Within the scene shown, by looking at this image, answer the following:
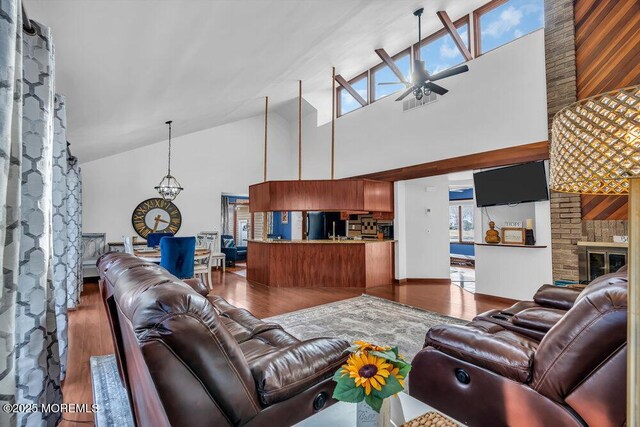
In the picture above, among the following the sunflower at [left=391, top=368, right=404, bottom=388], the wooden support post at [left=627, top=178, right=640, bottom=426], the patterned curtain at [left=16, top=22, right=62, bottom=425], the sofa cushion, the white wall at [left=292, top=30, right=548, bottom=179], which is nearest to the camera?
the wooden support post at [left=627, top=178, right=640, bottom=426]

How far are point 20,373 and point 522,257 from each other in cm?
558

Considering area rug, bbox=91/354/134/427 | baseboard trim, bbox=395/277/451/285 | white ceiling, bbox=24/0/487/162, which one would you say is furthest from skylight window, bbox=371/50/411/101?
area rug, bbox=91/354/134/427

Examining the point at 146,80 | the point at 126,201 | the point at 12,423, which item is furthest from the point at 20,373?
the point at 126,201

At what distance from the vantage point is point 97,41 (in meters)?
2.00

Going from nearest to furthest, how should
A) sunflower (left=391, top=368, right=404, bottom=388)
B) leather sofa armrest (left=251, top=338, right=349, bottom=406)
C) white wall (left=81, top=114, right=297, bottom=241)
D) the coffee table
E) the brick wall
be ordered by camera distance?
sunflower (left=391, top=368, right=404, bottom=388) → the coffee table → leather sofa armrest (left=251, top=338, right=349, bottom=406) → the brick wall → white wall (left=81, top=114, right=297, bottom=241)

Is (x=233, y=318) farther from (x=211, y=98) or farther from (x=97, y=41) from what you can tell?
(x=211, y=98)

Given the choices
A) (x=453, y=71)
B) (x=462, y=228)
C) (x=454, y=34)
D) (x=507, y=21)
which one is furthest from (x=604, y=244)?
(x=462, y=228)

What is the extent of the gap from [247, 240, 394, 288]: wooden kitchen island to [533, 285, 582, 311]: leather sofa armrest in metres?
3.53

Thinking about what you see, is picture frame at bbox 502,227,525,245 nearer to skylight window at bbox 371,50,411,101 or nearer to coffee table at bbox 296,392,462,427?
skylight window at bbox 371,50,411,101

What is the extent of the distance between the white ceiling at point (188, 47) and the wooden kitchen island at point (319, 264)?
2.95 metres

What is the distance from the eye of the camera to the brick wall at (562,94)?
3.99 metres

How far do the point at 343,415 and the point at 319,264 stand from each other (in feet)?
16.3

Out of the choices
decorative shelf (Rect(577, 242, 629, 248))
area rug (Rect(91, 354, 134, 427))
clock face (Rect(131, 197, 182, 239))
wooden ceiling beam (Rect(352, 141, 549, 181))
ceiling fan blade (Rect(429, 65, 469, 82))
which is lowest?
area rug (Rect(91, 354, 134, 427))

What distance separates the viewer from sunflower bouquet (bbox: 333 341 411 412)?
0.85m
